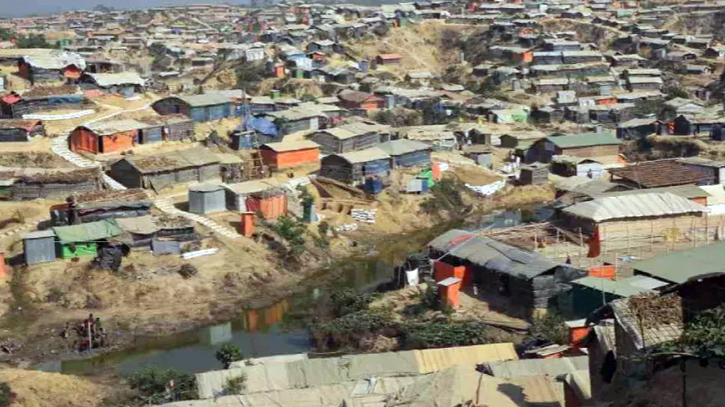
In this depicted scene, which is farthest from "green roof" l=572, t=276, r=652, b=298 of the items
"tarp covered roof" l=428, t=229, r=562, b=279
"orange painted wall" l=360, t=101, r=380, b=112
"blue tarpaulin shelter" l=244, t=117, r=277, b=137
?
"orange painted wall" l=360, t=101, r=380, b=112

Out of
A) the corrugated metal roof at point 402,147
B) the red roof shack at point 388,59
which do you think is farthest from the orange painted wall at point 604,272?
the red roof shack at point 388,59

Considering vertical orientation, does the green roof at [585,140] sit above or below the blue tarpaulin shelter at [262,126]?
below

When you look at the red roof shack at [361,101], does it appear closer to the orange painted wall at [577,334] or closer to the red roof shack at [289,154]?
the red roof shack at [289,154]

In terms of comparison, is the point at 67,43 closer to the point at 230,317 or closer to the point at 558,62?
the point at 558,62

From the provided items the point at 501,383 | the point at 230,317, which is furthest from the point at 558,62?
the point at 501,383

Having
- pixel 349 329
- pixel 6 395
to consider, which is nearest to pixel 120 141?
pixel 349 329

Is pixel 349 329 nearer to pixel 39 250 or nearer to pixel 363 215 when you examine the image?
pixel 39 250
